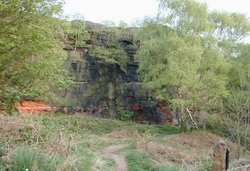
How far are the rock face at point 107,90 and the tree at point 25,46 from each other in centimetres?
1265

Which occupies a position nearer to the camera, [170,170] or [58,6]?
[170,170]

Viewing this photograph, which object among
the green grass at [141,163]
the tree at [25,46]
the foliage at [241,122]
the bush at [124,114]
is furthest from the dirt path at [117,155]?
the bush at [124,114]

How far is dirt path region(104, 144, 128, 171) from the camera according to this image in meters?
12.4

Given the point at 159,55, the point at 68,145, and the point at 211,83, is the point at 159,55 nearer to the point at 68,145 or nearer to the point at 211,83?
the point at 211,83

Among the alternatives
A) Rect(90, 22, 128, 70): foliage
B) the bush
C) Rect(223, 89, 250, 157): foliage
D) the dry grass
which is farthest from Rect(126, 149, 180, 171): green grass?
Rect(90, 22, 128, 70): foliage

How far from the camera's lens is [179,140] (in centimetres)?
2105

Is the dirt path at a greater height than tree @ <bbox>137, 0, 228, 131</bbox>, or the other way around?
tree @ <bbox>137, 0, 228, 131</bbox>

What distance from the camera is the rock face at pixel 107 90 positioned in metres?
29.0

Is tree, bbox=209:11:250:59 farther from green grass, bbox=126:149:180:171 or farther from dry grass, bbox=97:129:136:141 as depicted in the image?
green grass, bbox=126:149:180:171

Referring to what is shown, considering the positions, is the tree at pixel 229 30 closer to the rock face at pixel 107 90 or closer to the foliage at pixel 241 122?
the foliage at pixel 241 122

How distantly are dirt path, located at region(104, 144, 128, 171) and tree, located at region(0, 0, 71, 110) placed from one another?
12.7 feet

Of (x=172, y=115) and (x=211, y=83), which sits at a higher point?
(x=211, y=83)

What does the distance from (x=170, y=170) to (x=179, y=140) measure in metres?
9.65

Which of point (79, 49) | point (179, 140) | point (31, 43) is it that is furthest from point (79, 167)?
point (79, 49)
